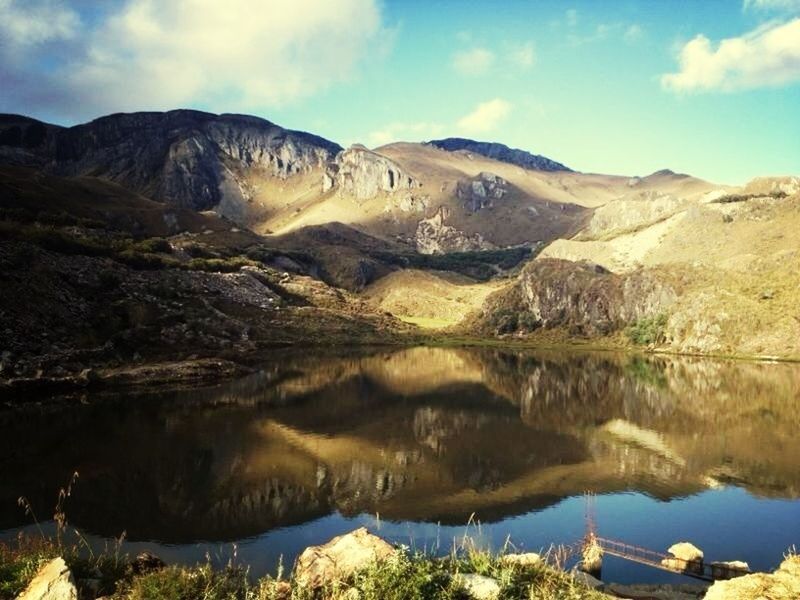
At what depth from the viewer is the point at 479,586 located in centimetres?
1386

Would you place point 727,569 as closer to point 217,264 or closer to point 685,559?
point 685,559

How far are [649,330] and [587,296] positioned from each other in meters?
21.3

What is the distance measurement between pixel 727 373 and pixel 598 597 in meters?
90.6

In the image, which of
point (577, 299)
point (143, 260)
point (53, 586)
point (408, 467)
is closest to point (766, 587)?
point (53, 586)

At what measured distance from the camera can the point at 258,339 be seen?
106 metres

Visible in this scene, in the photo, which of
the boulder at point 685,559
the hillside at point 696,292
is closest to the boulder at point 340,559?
the boulder at point 685,559

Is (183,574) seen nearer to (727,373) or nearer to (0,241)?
(0,241)

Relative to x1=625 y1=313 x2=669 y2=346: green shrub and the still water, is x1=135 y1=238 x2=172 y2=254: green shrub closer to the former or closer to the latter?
the still water

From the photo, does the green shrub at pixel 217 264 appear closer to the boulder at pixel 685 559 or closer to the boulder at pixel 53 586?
the boulder at pixel 685 559

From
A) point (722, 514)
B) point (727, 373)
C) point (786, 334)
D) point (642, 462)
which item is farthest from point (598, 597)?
point (786, 334)

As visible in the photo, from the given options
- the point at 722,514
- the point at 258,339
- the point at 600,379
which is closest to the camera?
the point at 722,514

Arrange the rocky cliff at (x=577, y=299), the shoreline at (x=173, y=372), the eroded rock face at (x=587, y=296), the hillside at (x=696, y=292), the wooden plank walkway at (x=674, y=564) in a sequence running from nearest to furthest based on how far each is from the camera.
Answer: the wooden plank walkway at (x=674, y=564), the shoreline at (x=173, y=372), the hillside at (x=696, y=292), the eroded rock face at (x=587, y=296), the rocky cliff at (x=577, y=299)

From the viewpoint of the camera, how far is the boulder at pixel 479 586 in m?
13.5

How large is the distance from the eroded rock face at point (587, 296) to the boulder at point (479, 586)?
13527 cm
